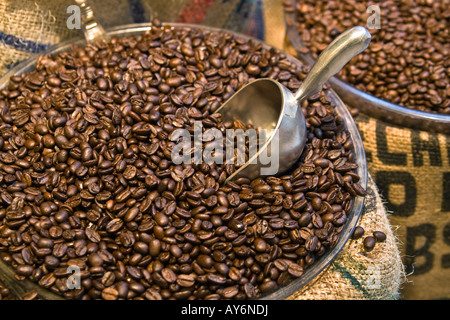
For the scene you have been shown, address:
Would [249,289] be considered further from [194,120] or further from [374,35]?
[374,35]

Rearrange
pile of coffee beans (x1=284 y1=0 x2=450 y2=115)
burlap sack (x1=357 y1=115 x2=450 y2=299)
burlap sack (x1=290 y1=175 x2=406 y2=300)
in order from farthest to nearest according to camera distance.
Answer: pile of coffee beans (x1=284 y1=0 x2=450 y2=115) < burlap sack (x1=357 y1=115 x2=450 y2=299) < burlap sack (x1=290 y1=175 x2=406 y2=300)

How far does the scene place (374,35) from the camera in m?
2.08

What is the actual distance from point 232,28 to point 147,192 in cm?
126

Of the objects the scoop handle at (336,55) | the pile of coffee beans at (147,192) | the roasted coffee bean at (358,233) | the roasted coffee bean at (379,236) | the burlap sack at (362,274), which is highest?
the scoop handle at (336,55)

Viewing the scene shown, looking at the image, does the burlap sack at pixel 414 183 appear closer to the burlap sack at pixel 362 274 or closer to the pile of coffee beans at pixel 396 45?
the pile of coffee beans at pixel 396 45

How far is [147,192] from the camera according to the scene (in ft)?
4.54

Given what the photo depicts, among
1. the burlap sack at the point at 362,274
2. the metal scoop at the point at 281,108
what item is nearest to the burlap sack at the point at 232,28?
the burlap sack at the point at 362,274

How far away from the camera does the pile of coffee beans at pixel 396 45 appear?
6.27 ft

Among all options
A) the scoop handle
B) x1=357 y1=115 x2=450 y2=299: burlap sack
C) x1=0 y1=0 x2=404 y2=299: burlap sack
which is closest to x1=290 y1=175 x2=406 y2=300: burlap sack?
x1=0 y1=0 x2=404 y2=299: burlap sack

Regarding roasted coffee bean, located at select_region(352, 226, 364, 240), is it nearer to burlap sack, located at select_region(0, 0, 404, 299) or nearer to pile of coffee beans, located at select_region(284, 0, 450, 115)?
burlap sack, located at select_region(0, 0, 404, 299)

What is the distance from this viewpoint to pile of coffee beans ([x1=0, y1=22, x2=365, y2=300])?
1.26 m

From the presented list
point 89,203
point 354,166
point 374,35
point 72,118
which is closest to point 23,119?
point 72,118

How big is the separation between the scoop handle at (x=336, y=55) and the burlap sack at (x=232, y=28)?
0.51 meters

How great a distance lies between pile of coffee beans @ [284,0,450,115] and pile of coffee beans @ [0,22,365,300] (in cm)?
45
